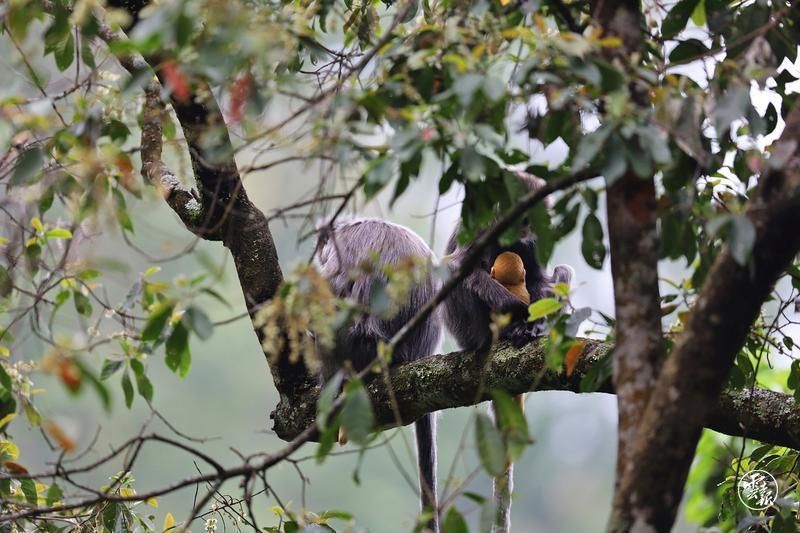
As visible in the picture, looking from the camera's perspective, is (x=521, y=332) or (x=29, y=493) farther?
(x=521, y=332)

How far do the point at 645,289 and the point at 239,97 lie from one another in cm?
79

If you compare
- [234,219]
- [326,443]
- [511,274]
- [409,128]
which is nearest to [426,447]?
[511,274]

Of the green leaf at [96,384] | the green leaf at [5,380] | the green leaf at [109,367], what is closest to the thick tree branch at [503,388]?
the green leaf at [109,367]

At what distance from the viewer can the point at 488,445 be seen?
5.63ft

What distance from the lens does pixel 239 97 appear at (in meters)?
1.73

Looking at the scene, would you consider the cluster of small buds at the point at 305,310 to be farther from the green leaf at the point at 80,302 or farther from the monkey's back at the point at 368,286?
the monkey's back at the point at 368,286

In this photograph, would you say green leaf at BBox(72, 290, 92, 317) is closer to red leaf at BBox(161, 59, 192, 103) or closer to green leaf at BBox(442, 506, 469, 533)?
red leaf at BBox(161, 59, 192, 103)

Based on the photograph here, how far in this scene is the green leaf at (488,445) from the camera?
1700mm

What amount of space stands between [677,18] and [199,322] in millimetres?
1285

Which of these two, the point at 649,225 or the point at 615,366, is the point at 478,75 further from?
the point at 615,366

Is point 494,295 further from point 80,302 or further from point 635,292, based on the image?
point 635,292

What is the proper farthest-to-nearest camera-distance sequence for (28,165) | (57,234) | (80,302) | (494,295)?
(494,295) < (80,302) < (57,234) < (28,165)

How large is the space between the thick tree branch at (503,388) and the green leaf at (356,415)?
0.71m

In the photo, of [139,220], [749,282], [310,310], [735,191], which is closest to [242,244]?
[139,220]
